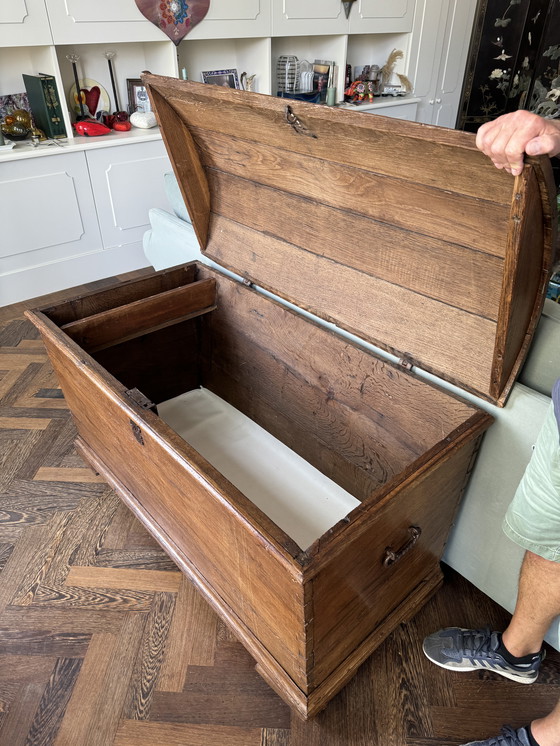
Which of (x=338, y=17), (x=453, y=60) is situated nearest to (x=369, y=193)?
(x=338, y=17)

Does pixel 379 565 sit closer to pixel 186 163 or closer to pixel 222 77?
pixel 186 163

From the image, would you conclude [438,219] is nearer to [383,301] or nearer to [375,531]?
[383,301]

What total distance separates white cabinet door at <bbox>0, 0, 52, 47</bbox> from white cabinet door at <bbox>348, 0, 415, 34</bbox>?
5.87 feet

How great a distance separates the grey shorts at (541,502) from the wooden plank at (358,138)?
35 centimetres

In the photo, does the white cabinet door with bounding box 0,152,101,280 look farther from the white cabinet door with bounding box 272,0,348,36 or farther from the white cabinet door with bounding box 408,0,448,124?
the white cabinet door with bounding box 408,0,448,124

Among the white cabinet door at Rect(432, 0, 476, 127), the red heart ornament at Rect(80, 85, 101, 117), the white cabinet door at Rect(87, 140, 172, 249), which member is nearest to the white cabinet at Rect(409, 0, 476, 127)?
the white cabinet door at Rect(432, 0, 476, 127)

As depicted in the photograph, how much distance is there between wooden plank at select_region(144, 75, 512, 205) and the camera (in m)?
0.68

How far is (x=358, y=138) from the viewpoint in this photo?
806 mm

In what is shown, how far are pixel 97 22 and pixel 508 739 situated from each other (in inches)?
114

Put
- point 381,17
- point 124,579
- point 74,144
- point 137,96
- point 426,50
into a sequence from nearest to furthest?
1. point 124,579
2. point 74,144
3. point 137,96
4. point 381,17
5. point 426,50

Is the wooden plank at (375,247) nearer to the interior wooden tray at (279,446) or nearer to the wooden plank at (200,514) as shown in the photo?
the interior wooden tray at (279,446)

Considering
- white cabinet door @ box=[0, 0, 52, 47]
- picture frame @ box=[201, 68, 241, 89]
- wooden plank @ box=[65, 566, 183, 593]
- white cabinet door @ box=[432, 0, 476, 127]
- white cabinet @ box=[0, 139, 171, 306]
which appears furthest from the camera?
white cabinet door @ box=[432, 0, 476, 127]

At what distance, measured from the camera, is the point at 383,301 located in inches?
41.6

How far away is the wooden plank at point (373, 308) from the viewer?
0.93m
